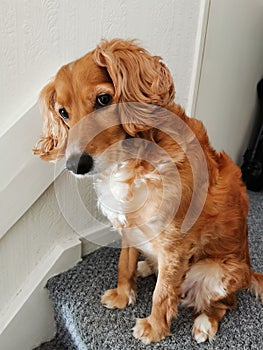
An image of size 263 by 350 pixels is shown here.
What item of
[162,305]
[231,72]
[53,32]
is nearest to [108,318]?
[162,305]

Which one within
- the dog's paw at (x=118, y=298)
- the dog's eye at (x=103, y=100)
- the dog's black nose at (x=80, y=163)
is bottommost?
the dog's paw at (x=118, y=298)

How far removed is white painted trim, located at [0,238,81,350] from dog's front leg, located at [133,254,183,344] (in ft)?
1.09

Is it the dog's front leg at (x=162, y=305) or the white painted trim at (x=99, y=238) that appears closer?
the dog's front leg at (x=162, y=305)

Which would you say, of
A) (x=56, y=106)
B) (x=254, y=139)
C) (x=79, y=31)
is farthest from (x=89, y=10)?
(x=254, y=139)

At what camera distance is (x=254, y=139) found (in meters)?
2.59

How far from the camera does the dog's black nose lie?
956mm

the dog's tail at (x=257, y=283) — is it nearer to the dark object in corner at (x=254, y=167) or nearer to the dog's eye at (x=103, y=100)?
the dog's eye at (x=103, y=100)

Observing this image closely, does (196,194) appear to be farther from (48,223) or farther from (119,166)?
(48,223)

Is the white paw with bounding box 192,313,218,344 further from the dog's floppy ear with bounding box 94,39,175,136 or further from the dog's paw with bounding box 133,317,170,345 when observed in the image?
the dog's floppy ear with bounding box 94,39,175,136

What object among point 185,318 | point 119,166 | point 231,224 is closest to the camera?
point 119,166

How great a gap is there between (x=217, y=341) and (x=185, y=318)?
0.37 ft

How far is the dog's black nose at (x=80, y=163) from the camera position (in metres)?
0.96

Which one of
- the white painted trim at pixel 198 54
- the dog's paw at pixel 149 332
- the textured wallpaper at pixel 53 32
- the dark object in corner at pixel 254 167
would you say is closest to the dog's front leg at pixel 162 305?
the dog's paw at pixel 149 332

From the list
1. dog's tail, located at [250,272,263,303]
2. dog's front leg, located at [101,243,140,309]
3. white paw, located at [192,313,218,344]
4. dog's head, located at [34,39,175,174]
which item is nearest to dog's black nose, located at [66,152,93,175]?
dog's head, located at [34,39,175,174]
